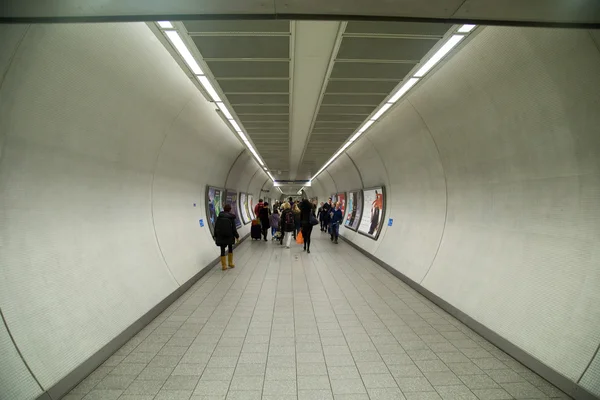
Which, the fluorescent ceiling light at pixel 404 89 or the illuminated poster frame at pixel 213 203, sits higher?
the fluorescent ceiling light at pixel 404 89

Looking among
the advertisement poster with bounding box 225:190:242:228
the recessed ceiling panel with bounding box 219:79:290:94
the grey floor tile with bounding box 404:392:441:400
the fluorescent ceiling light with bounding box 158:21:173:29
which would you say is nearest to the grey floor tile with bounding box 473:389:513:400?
the grey floor tile with bounding box 404:392:441:400

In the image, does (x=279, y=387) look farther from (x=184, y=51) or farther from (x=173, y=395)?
A: (x=184, y=51)

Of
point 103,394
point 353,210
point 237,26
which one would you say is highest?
point 237,26

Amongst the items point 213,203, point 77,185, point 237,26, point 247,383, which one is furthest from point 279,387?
point 213,203

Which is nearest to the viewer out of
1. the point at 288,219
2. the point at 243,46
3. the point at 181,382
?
the point at 181,382

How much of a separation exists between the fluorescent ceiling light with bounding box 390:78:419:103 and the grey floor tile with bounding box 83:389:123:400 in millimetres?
5248

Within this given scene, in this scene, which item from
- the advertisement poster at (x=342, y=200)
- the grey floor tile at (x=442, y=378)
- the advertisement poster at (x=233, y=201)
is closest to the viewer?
the grey floor tile at (x=442, y=378)

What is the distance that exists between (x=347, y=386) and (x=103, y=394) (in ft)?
7.84

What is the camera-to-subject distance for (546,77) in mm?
2996

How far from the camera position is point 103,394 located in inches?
111

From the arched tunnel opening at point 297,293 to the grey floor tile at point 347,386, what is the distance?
2 cm

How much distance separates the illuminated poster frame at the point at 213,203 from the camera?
8.96 metres

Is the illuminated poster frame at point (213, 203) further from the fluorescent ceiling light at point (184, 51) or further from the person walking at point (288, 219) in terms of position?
the fluorescent ceiling light at point (184, 51)

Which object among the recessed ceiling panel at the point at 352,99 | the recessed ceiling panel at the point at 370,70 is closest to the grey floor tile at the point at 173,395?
the recessed ceiling panel at the point at 370,70
